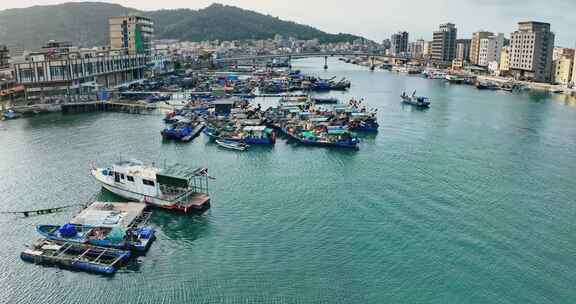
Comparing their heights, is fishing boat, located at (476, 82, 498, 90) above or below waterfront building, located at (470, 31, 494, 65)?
below

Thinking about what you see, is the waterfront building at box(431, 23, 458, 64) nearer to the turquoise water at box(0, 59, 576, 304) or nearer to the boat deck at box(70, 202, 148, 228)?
the turquoise water at box(0, 59, 576, 304)

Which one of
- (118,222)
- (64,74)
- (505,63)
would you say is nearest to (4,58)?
(64,74)

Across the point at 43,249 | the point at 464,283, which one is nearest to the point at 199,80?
the point at 43,249

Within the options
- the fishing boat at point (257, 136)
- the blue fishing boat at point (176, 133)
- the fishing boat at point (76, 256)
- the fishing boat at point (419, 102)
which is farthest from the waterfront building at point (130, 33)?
the fishing boat at point (76, 256)

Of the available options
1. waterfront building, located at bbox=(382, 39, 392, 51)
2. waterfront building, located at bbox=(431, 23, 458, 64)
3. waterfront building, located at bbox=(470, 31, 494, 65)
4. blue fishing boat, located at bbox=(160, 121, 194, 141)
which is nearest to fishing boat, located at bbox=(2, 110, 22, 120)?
blue fishing boat, located at bbox=(160, 121, 194, 141)

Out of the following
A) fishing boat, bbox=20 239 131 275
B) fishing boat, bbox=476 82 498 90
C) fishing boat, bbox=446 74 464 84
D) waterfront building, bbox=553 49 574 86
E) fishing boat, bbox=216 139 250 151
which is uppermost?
waterfront building, bbox=553 49 574 86

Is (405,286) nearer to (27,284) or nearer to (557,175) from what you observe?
(27,284)

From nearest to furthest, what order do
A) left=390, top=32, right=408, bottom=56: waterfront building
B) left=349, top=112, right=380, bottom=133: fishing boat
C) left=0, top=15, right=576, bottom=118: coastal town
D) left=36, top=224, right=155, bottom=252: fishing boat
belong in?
left=36, top=224, right=155, bottom=252: fishing boat → left=349, top=112, right=380, bottom=133: fishing boat → left=0, top=15, right=576, bottom=118: coastal town → left=390, top=32, right=408, bottom=56: waterfront building
